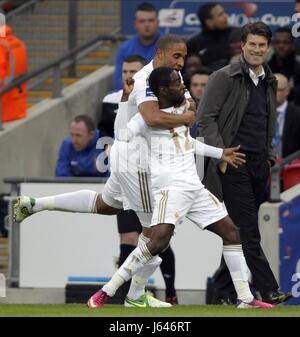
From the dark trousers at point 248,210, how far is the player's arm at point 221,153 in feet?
1.97

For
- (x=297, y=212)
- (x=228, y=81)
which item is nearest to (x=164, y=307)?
(x=228, y=81)

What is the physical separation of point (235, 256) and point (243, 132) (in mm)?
1276

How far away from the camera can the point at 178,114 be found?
12594 mm

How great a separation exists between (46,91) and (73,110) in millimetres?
879

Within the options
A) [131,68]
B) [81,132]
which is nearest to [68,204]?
[131,68]

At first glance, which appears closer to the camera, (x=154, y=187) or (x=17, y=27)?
(x=154, y=187)

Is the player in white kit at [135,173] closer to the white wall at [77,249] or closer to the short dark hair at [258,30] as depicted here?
the short dark hair at [258,30]

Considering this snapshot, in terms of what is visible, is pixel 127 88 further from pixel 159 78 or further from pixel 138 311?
pixel 138 311

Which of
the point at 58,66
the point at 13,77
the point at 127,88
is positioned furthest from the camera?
the point at 58,66

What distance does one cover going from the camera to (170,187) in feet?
41.5

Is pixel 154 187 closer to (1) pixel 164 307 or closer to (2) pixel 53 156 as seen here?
(1) pixel 164 307

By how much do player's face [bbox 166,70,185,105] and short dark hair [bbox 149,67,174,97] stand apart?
0.11 ft

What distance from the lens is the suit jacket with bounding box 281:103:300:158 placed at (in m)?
17.2

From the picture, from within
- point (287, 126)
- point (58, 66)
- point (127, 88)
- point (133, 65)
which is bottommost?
point (287, 126)
